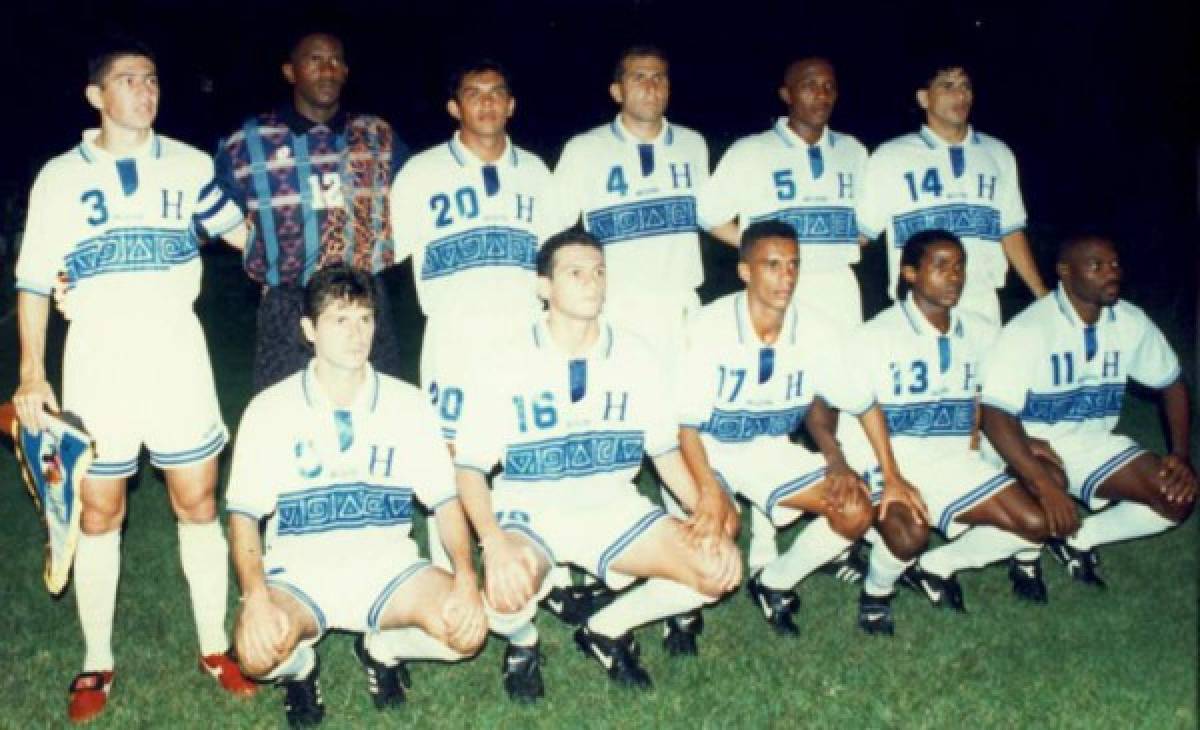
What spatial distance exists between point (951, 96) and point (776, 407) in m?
1.97

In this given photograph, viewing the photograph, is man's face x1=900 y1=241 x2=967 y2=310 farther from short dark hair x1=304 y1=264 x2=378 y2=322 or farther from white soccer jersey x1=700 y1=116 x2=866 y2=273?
short dark hair x1=304 y1=264 x2=378 y2=322

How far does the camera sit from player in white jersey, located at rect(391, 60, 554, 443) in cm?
520

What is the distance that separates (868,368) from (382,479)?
7.51 ft

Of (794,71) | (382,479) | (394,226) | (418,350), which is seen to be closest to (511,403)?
(382,479)

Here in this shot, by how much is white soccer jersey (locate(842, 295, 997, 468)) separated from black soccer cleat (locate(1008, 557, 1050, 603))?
25.3 inches

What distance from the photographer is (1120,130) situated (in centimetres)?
1731

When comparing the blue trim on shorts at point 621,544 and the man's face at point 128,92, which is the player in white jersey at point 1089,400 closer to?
the blue trim on shorts at point 621,544

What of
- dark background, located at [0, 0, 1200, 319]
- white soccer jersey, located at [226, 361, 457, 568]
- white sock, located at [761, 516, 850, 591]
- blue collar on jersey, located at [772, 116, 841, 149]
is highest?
dark background, located at [0, 0, 1200, 319]

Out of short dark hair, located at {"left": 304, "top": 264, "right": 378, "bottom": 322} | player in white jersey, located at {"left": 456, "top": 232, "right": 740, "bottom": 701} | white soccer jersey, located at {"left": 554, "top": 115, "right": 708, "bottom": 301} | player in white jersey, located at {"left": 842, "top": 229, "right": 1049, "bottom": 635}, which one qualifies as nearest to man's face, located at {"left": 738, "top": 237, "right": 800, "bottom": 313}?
player in white jersey, located at {"left": 842, "top": 229, "right": 1049, "bottom": 635}

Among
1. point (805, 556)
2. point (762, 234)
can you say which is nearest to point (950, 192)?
point (762, 234)

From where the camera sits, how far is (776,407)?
5227 millimetres

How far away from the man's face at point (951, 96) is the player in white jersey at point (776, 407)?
145 cm

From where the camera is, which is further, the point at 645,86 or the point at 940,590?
the point at 645,86

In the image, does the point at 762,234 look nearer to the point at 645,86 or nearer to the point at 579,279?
the point at 579,279
